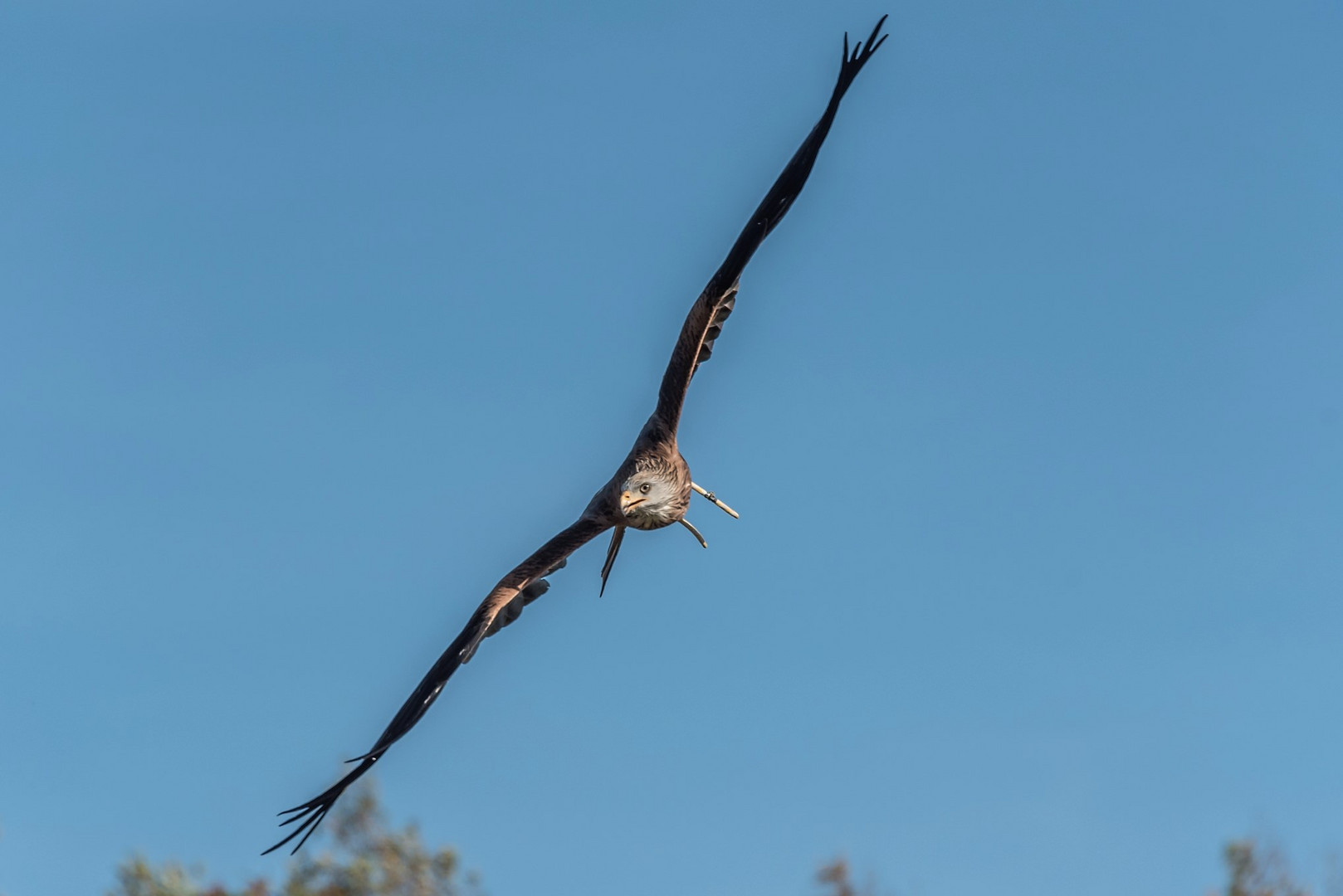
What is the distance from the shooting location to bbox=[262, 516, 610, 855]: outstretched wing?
53.4 ft

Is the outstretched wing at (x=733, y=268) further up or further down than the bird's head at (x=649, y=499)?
further up

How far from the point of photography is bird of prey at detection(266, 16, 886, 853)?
54.5 ft

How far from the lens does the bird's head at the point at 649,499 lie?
16766 mm

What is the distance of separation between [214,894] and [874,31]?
53.0 ft

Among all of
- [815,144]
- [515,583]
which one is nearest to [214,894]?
[515,583]

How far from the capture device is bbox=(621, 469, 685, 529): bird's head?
55.0 feet

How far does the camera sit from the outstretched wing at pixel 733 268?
16.4m

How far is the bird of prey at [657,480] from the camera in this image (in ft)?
54.5

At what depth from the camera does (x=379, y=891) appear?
26125mm

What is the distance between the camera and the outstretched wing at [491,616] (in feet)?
Answer: 53.4

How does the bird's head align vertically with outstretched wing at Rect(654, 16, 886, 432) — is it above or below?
below

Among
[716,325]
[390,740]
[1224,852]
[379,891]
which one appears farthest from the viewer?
[379,891]

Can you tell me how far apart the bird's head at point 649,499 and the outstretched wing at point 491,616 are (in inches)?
26.8

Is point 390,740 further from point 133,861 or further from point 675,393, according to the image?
point 133,861
